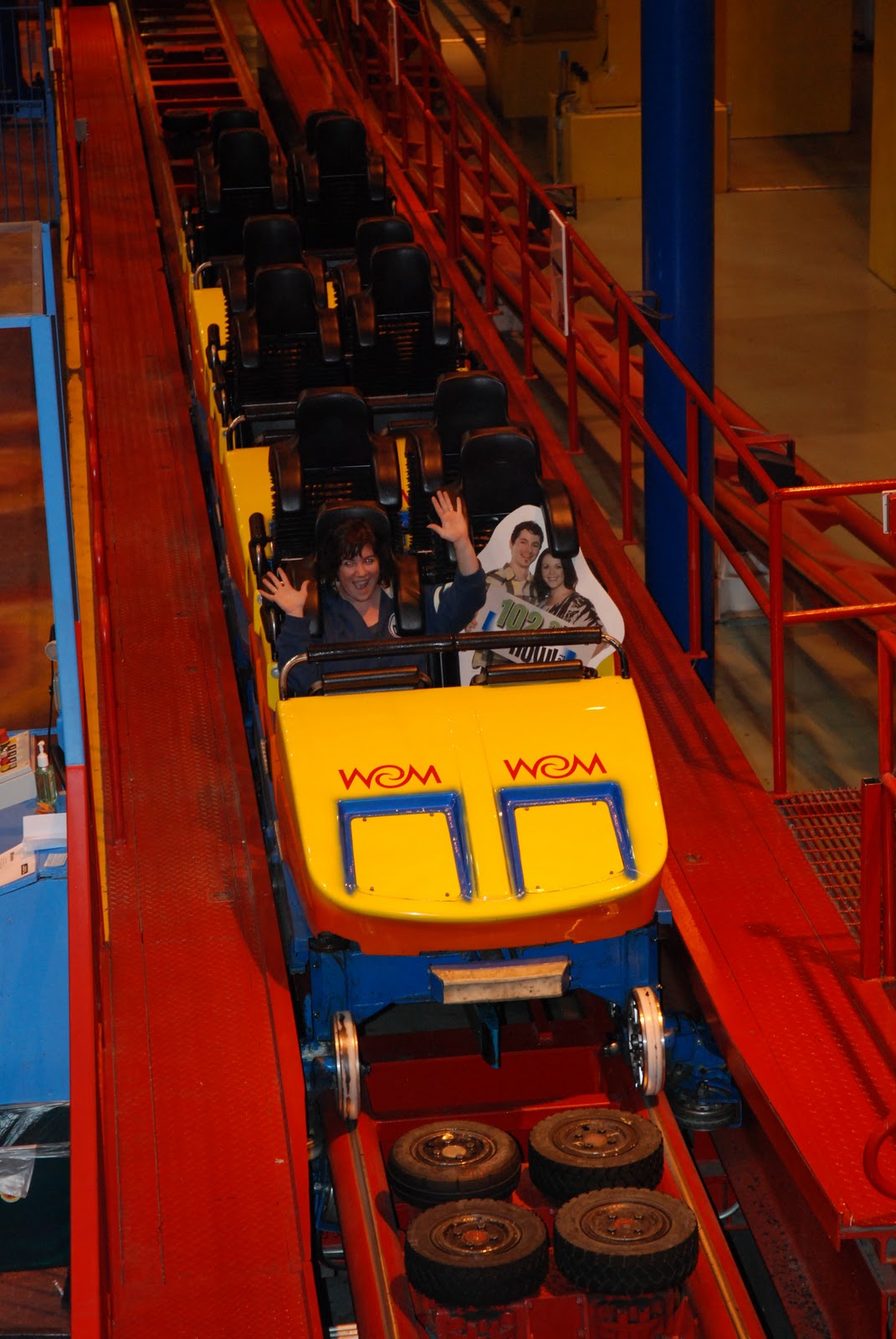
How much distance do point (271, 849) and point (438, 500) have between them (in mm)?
1214

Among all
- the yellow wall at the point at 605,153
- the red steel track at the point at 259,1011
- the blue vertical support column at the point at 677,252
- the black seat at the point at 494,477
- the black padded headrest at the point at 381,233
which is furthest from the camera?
the yellow wall at the point at 605,153

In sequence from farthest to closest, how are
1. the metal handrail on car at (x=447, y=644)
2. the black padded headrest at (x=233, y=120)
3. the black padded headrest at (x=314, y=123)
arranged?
1. the black padded headrest at (x=233, y=120)
2. the black padded headrest at (x=314, y=123)
3. the metal handrail on car at (x=447, y=644)

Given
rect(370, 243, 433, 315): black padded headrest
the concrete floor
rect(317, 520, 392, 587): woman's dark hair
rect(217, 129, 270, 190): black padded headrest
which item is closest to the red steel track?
rect(317, 520, 392, 587): woman's dark hair

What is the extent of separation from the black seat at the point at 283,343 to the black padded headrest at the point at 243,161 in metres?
2.39

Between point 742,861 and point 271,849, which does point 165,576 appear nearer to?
point 271,849

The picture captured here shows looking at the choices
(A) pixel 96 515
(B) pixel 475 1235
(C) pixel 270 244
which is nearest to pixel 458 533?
Result: (A) pixel 96 515

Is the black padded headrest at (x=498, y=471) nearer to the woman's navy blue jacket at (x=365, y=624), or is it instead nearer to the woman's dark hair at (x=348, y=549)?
the woman's navy blue jacket at (x=365, y=624)

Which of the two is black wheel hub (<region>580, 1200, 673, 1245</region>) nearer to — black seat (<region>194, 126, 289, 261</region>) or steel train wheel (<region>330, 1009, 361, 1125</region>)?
steel train wheel (<region>330, 1009, 361, 1125</region>)

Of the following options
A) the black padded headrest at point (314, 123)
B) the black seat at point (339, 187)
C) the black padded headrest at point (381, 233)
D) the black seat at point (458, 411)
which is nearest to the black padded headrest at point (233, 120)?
the black padded headrest at point (314, 123)

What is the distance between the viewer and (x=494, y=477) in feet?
18.0

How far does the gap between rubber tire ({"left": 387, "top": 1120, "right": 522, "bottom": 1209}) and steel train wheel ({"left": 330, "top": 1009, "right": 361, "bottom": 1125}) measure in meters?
0.17

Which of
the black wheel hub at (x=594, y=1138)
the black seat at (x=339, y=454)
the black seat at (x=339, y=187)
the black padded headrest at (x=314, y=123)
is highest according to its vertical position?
the black padded headrest at (x=314, y=123)

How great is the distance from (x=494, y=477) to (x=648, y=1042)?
197 centimetres

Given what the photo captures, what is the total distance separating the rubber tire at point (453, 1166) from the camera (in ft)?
13.1
